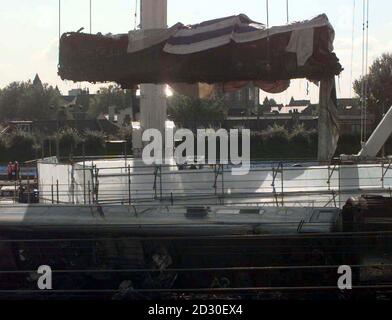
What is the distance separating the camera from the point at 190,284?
28.6 ft

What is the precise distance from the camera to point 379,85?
67.7m

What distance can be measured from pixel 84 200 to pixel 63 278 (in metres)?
4.04

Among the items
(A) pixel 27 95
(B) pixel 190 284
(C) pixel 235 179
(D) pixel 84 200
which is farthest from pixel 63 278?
(A) pixel 27 95

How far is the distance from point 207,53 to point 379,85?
59267 millimetres

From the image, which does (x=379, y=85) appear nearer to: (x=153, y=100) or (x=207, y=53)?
(x=153, y=100)

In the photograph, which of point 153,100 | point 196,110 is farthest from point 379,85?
point 153,100

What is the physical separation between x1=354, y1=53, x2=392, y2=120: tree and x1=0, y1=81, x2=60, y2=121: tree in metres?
53.9

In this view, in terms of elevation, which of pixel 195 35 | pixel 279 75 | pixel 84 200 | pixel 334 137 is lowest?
pixel 84 200

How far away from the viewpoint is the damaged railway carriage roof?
11555 millimetres

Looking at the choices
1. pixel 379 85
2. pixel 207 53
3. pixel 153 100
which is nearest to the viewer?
pixel 207 53

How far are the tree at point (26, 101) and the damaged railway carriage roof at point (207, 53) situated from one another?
93.7 m

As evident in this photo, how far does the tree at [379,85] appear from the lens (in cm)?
5967

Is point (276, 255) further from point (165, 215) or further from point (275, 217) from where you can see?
point (165, 215)
